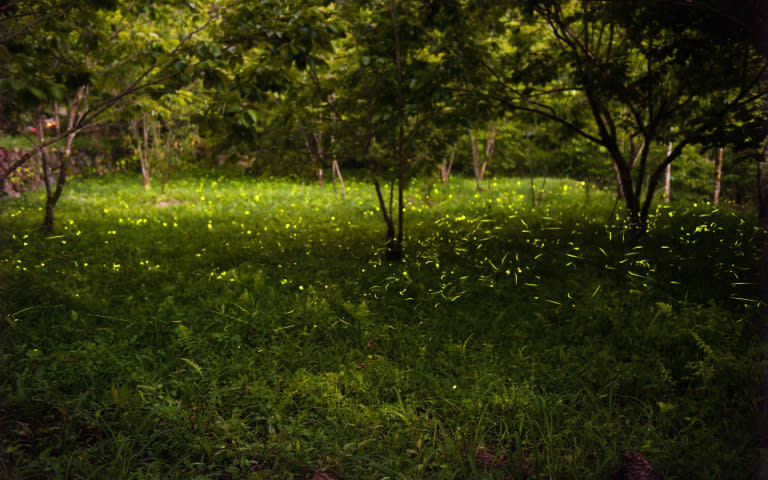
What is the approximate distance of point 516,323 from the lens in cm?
453

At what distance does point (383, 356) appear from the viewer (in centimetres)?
422

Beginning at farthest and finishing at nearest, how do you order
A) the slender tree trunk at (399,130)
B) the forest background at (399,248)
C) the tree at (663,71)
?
the slender tree trunk at (399,130), the tree at (663,71), the forest background at (399,248)

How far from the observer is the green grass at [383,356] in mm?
3064

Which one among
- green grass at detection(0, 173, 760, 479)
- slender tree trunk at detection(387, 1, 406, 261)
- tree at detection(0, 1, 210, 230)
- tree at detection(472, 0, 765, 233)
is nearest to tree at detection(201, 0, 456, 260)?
slender tree trunk at detection(387, 1, 406, 261)

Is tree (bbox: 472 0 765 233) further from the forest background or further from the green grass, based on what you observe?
the green grass

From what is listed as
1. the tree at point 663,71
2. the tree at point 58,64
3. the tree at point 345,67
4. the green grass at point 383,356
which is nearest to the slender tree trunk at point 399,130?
the tree at point 345,67

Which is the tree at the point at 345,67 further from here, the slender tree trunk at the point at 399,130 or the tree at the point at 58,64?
the tree at the point at 58,64

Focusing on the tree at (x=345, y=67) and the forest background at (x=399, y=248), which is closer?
the forest background at (x=399, y=248)

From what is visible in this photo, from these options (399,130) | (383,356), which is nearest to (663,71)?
(399,130)

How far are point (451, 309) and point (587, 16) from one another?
4402 mm

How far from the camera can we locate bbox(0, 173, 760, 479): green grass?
10.1 ft

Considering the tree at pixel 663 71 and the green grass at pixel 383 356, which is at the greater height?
the tree at pixel 663 71

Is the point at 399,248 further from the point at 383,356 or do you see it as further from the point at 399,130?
the point at 383,356

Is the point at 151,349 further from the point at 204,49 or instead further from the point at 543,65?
the point at 543,65
